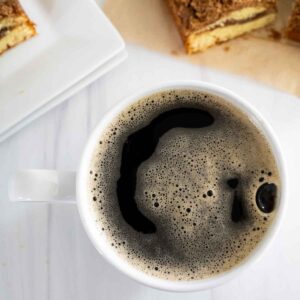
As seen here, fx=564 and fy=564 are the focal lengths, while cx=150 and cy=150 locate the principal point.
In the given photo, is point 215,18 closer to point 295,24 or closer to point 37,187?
point 295,24

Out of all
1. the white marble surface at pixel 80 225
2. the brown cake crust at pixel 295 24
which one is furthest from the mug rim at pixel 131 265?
the brown cake crust at pixel 295 24

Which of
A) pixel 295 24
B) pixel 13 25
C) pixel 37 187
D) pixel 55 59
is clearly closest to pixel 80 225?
pixel 37 187

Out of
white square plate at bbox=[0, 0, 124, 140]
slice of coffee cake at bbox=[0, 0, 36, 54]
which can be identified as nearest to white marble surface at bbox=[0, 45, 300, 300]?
white square plate at bbox=[0, 0, 124, 140]

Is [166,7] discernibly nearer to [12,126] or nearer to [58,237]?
[12,126]

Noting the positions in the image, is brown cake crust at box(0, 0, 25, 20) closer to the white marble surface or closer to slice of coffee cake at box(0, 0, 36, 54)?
slice of coffee cake at box(0, 0, 36, 54)

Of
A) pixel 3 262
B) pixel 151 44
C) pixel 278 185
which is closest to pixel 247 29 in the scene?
pixel 151 44

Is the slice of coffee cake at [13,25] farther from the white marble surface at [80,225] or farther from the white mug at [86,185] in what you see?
the white mug at [86,185]
